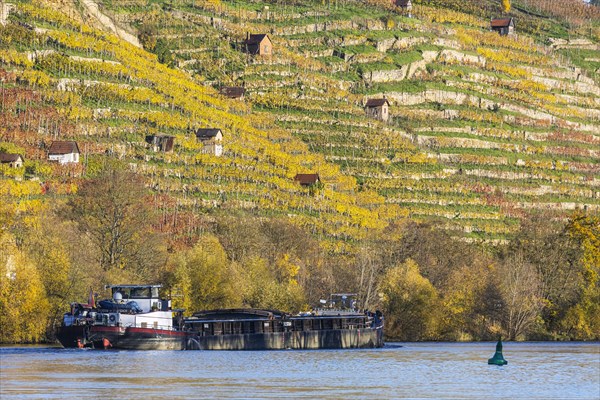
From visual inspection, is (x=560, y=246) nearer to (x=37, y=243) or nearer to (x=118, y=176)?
(x=118, y=176)

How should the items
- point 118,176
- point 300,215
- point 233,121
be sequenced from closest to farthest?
point 118,176 → point 300,215 → point 233,121

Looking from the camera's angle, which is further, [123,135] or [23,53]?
[23,53]

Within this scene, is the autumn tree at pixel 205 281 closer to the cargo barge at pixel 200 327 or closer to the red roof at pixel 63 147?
the cargo barge at pixel 200 327

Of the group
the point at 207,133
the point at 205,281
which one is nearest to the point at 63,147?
the point at 207,133

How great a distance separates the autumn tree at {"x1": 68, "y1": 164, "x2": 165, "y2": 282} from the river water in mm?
16879

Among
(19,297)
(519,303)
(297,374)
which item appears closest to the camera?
(297,374)

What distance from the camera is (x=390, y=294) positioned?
14075 centimetres

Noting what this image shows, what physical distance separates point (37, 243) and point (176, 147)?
54527mm

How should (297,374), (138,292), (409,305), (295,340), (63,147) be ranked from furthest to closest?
(63,147)
(409,305)
(295,340)
(138,292)
(297,374)

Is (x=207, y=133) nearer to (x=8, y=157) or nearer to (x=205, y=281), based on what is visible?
(x=8, y=157)

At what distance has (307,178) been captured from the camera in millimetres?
183875

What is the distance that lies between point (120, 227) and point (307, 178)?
53.8m

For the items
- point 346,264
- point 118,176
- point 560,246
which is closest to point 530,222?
point 560,246

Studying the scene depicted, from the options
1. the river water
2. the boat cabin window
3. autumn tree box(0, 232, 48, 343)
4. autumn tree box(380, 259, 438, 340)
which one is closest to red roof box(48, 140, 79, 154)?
autumn tree box(380, 259, 438, 340)
